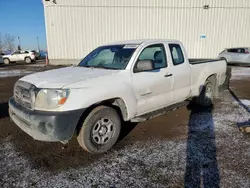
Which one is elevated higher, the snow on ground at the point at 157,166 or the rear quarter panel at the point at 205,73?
the rear quarter panel at the point at 205,73

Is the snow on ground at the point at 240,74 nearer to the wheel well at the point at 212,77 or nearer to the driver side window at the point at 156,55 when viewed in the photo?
the wheel well at the point at 212,77

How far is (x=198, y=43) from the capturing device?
21.3m

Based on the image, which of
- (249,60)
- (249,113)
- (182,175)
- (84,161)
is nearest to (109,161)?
(84,161)

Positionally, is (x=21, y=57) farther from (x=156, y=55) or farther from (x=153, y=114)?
(x=153, y=114)

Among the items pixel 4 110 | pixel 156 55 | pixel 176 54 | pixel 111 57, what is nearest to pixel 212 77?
pixel 176 54

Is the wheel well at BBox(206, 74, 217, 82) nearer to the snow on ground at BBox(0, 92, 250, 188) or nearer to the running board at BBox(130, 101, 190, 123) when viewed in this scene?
the running board at BBox(130, 101, 190, 123)

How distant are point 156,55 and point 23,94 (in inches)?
108

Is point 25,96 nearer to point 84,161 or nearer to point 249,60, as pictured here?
point 84,161

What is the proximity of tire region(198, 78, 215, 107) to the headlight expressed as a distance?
3990mm

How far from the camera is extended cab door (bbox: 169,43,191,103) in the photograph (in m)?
4.83

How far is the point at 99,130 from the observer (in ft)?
12.1

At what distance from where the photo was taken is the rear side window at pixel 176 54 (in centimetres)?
490

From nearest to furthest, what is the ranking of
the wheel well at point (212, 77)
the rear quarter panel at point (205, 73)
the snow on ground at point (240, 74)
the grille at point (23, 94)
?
1. the grille at point (23, 94)
2. the rear quarter panel at point (205, 73)
3. the wheel well at point (212, 77)
4. the snow on ground at point (240, 74)

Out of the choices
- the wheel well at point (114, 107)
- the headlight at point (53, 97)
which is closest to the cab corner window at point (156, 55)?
the wheel well at point (114, 107)
